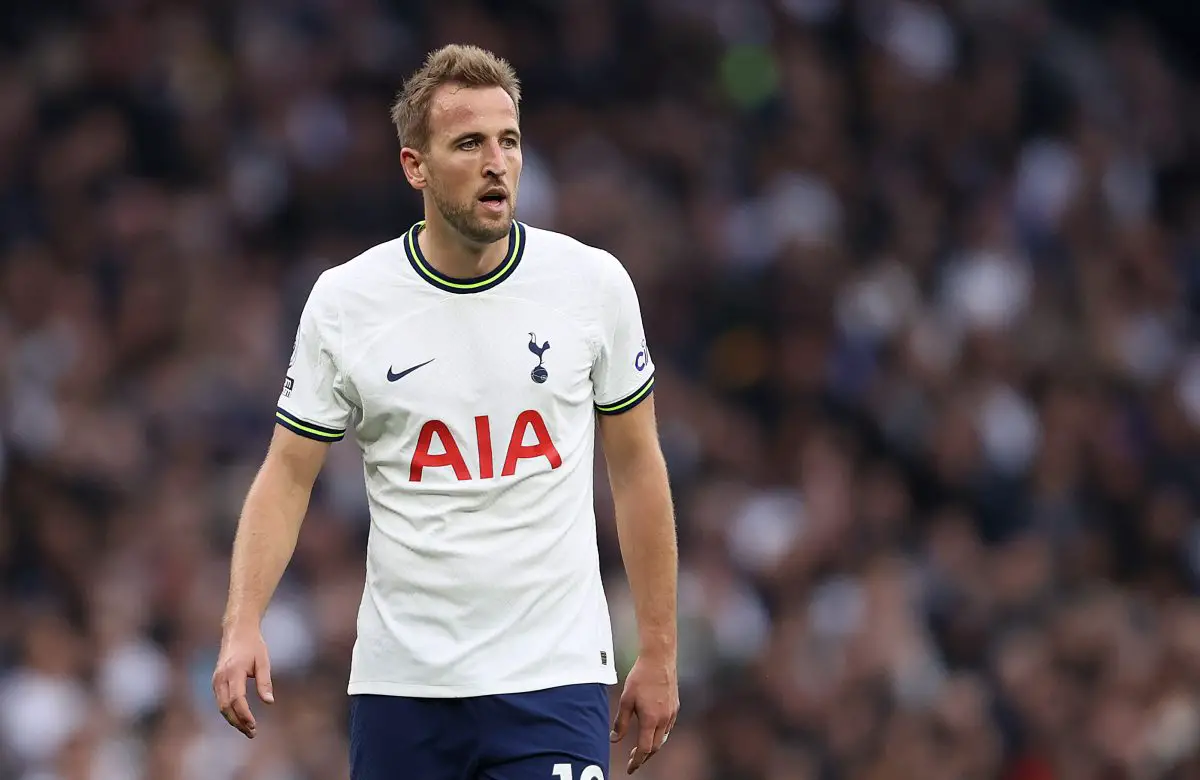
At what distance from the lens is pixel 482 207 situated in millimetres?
5324

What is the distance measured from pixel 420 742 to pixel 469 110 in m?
1.53

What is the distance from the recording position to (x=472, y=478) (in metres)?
5.32

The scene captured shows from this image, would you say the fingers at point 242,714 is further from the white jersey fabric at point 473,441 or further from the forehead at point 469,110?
the forehead at point 469,110

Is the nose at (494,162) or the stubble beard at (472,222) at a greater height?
the nose at (494,162)

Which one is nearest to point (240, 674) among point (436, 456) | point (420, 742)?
point (420, 742)

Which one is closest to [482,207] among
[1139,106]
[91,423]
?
[91,423]

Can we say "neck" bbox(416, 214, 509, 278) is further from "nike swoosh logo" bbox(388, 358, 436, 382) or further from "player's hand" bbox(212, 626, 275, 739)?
"player's hand" bbox(212, 626, 275, 739)

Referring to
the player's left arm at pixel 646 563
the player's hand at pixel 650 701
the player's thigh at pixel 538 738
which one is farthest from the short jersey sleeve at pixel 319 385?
the player's hand at pixel 650 701

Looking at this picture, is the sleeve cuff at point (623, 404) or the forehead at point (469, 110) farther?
the sleeve cuff at point (623, 404)

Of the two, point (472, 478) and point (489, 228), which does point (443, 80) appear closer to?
point (489, 228)

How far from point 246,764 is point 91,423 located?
261 cm

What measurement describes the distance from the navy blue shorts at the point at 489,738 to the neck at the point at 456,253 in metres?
1.05

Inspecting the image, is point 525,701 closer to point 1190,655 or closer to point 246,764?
point 246,764

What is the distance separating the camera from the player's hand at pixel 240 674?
17.0 feet
